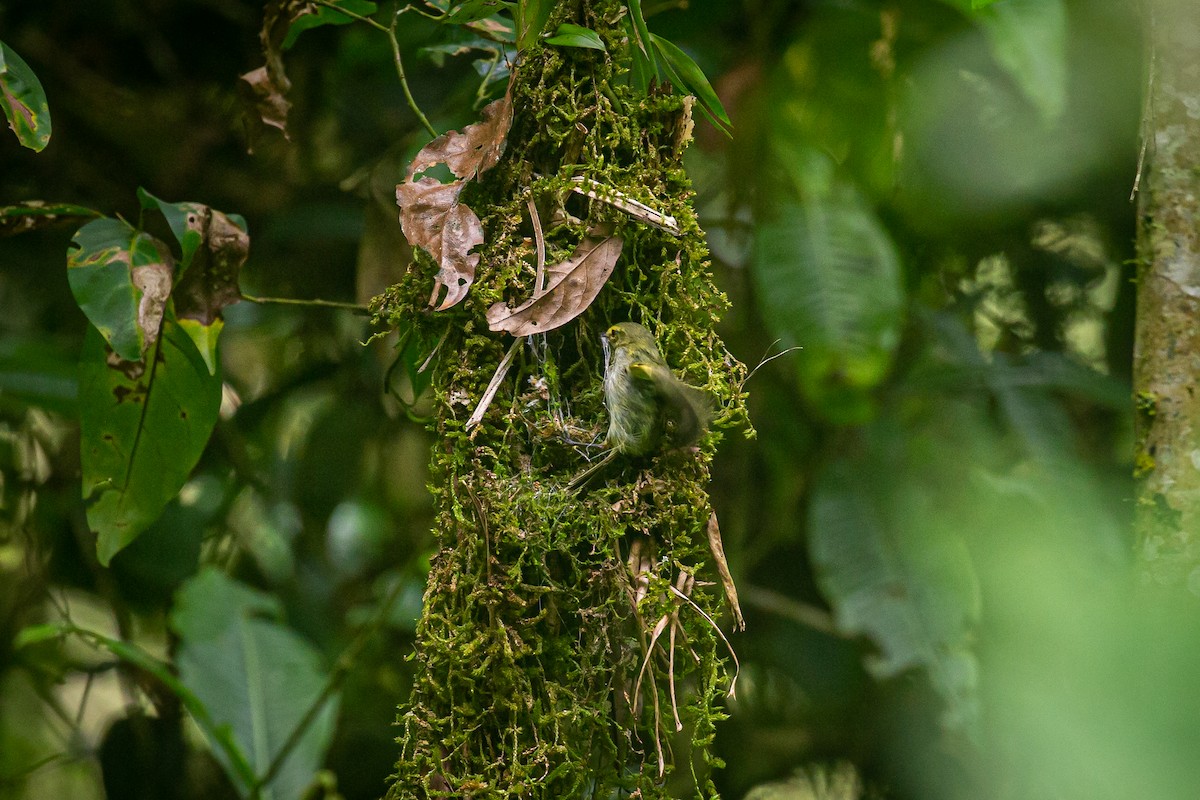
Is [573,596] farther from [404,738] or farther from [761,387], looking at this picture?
[761,387]

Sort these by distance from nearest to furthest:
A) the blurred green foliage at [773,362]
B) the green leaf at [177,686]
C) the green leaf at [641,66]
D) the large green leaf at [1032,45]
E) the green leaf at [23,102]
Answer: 1. the green leaf at [641,66]
2. the green leaf at [23,102]
3. the green leaf at [177,686]
4. the large green leaf at [1032,45]
5. the blurred green foliage at [773,362]

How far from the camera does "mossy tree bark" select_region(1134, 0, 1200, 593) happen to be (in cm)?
155

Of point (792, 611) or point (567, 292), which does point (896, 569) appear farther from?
point (567, 292)

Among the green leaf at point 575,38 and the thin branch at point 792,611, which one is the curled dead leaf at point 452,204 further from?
the thin branch at point 792,611

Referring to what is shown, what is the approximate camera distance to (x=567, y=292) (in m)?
1.20

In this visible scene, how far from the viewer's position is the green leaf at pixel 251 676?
2453 millimetres

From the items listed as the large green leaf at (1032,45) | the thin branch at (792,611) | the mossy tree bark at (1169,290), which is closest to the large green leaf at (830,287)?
the large green leaf at (1032,45)

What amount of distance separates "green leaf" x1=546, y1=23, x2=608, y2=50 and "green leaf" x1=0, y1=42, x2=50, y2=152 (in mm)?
706

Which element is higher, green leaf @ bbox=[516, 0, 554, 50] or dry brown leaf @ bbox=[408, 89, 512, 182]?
green leaf @ bbox=[516, 0, 554, 50]

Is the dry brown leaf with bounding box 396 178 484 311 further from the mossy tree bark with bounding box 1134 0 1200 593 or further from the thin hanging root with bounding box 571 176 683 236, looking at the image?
the mossy tree bark with bounding box 1134 0 1200 593

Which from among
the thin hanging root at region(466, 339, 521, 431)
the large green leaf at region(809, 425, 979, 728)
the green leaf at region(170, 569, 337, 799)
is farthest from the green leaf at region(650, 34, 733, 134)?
the green leaf at region(170, 569, 337, 799)

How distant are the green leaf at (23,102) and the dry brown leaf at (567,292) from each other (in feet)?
2.30

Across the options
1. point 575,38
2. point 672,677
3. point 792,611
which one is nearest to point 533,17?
point 575,38

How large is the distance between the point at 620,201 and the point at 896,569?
159 cm
